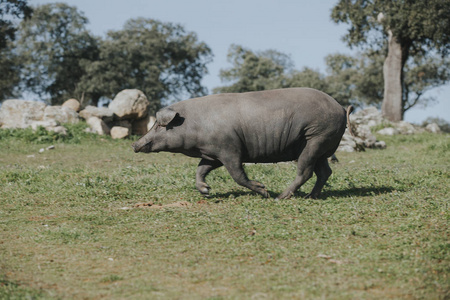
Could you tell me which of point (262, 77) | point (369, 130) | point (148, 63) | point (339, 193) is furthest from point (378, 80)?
point (339, 193)

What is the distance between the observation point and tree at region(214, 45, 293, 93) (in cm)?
5909

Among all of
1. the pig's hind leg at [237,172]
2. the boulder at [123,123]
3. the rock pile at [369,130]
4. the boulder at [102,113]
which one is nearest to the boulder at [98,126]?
the boulder at [102,113]

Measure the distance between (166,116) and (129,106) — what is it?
14.8m

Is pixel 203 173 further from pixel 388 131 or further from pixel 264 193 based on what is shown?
pixel 388 131

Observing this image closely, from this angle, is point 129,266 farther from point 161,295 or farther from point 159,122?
point 159,122

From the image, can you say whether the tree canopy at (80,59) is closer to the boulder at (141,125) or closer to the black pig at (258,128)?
the boulder at (141,125)

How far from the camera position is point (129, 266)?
621 cm

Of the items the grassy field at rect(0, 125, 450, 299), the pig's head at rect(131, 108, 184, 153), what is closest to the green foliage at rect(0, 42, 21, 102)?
the grassy field at rect(0, 125, 450, 299)

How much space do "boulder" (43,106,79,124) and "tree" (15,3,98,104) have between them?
2330 cm

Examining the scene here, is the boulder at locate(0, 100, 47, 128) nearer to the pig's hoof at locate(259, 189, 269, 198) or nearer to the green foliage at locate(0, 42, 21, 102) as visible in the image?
the pig's hoof at locate(259, 189, 269, 198)

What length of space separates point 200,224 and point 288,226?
4.43 ft

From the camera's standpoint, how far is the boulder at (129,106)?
23778mm

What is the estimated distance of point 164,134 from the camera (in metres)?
9.64

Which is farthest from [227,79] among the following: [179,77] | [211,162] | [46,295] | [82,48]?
[46,295]
